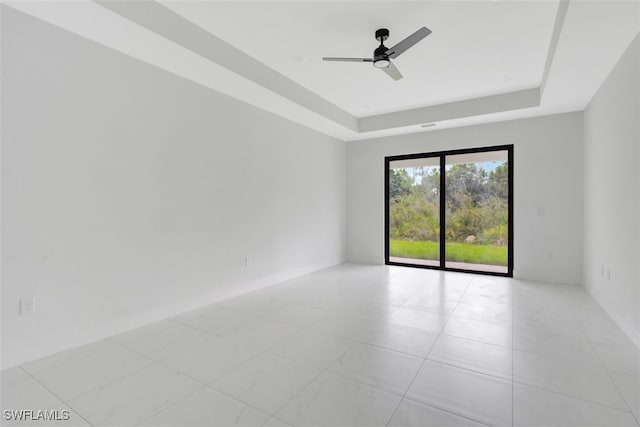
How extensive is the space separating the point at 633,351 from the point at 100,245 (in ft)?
14.6

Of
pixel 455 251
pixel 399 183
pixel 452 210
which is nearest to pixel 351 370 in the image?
pixel 455 251

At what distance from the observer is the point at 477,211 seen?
5297 millimetres

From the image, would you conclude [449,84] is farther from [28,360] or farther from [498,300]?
[28,360]

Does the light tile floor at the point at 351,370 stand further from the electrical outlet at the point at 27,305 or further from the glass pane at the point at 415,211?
the glass pane at the point at 415,211

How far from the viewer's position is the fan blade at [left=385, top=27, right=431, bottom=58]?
2455 mm

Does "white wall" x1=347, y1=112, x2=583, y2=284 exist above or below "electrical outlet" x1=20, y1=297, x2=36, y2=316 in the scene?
above

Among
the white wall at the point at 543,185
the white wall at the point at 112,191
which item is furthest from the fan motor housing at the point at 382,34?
the white wall at the point at 543,185

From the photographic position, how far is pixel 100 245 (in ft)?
8.86

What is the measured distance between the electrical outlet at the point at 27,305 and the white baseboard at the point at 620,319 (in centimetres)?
472

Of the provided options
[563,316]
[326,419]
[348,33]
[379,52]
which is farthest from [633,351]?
[348,33]

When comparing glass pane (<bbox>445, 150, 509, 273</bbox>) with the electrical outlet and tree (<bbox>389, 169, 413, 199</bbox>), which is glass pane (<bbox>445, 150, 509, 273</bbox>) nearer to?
tree (<bbox>389, 169, 413, 199</bbox>)

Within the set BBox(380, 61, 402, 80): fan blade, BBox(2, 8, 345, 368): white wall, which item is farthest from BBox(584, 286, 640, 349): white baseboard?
BBox(2, 8, 345, 368): white wall

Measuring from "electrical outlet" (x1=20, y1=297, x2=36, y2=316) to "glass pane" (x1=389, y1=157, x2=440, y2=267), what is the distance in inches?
207

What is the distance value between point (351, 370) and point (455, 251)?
3989 millimetres
